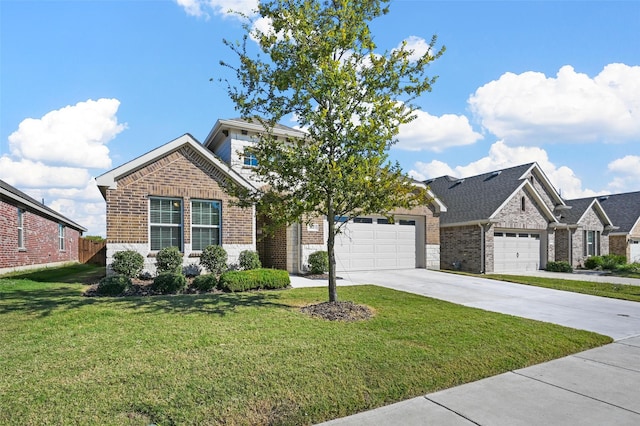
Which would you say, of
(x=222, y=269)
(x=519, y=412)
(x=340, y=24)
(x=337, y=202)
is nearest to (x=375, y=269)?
(x=222, y=269)

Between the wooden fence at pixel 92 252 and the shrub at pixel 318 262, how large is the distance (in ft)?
53.1

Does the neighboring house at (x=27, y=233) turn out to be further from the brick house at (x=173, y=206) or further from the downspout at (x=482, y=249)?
the downspout at (x=482, y=249)

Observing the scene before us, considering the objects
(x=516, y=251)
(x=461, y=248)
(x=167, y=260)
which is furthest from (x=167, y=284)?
(x=516, y=251)

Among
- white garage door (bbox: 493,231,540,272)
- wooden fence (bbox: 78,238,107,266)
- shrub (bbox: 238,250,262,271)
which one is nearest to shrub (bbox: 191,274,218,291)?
shrub (bbox: 238,250,262,271)

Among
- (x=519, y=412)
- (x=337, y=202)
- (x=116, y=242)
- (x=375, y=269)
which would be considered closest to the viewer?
(x=519, y=412)

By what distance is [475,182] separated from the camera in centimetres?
2456

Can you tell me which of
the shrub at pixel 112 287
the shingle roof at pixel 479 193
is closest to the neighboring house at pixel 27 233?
the shrub at pixel 112 287

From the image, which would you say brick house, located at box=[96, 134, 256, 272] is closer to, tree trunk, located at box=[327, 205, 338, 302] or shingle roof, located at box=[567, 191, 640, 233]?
tree trunk, located at box=[327, 205, 338, 302]

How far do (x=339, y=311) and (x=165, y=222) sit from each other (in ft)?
26.2

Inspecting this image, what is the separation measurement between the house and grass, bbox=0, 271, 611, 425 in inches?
148

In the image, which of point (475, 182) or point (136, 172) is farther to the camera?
point (475, 182)

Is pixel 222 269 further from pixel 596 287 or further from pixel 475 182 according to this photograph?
pixel 475 182

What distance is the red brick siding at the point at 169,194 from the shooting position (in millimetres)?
12336

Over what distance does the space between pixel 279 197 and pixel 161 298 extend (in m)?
3.94
